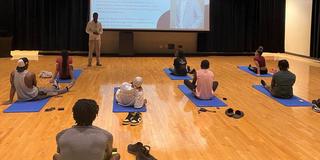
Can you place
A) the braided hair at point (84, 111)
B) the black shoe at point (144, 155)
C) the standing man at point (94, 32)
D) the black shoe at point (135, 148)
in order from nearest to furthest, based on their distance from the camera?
the braided hair at point (84, 111) → the black shoe at point (144, 155) → the black shoe at point (135, 148) → the standing man at point (94, 32)

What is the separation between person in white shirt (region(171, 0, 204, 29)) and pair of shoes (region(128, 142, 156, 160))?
9103 millimetres

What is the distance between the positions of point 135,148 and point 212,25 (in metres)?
10.1

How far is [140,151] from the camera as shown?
12.7 ft

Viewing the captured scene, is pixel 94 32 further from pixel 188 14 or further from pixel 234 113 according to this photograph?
pixel 234 113

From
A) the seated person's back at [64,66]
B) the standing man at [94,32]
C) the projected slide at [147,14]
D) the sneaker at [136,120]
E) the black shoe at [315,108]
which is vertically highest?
the projected slide at [147,14]

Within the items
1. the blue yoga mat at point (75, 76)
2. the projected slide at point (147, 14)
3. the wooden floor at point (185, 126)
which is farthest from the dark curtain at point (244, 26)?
the wooden floor at point (185, 126)

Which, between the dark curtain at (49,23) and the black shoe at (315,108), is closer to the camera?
the black shoe at (315,108)

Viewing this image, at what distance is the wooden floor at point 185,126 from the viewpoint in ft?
13.3

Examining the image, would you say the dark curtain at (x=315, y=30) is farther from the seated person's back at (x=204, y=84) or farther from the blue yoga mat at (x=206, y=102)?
the seated person's back at (x=204, y=84)

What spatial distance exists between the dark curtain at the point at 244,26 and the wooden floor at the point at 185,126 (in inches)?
220

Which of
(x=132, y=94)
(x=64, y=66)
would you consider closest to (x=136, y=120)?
(x=132, y=94)

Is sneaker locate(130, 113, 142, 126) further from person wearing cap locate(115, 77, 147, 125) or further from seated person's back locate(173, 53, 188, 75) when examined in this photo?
seated person's back locate(173, 53, 188, 75)

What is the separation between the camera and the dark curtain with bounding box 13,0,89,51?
12750 mm

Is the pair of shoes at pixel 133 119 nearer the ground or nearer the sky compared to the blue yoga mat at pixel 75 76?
nearer the ground
